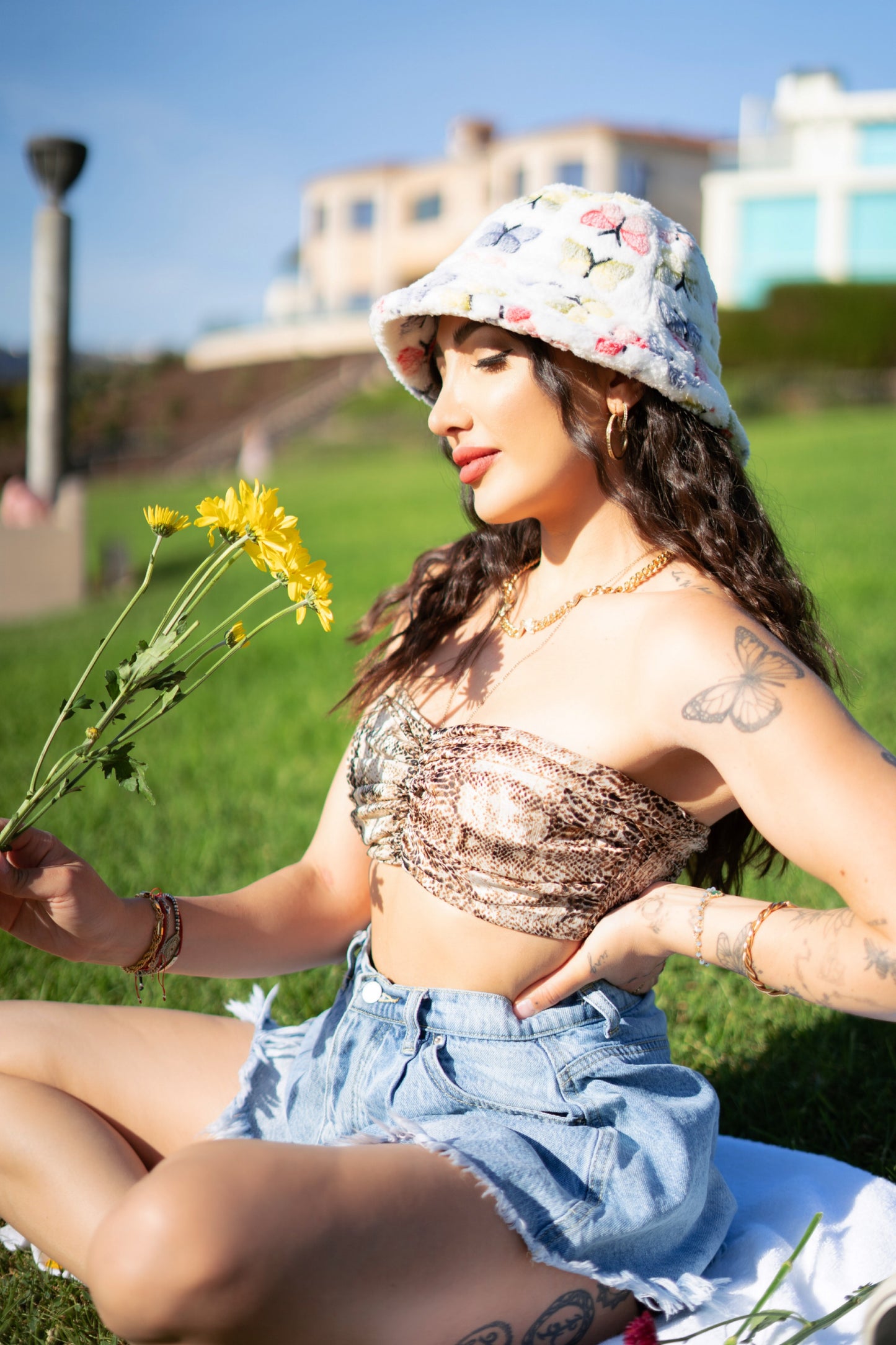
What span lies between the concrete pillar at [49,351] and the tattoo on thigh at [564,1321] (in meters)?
12.6

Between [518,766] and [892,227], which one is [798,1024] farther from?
[892,227]

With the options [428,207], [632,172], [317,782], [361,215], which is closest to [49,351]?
[317,782]

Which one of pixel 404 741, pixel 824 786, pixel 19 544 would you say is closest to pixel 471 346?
pixel 404 741

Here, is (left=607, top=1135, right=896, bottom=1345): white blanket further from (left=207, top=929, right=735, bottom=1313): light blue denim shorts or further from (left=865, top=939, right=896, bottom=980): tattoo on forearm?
(left=865, top=939, right=896, bottom=980): tattoo on forearm

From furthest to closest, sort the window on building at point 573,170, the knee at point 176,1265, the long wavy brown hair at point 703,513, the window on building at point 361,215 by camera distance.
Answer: the window on building at point 361,215, the window on building at point 573,170, the long wavy brown hair at point 703,513, the knee at point 176,1265

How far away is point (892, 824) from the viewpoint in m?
1.65

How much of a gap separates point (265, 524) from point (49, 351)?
40.4 feet

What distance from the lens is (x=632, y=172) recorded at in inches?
1677

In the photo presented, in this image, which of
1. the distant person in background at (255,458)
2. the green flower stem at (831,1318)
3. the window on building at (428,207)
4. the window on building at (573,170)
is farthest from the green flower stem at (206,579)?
the window on building at (428,207)

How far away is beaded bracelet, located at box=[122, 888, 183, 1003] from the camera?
218 centimetres

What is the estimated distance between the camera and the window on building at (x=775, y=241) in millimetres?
35875

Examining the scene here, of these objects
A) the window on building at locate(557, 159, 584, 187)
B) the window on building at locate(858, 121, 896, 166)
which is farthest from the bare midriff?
the window on building at locate(557, 159, 584, 187)

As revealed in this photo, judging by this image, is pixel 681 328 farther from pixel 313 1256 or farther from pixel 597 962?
pixel 313 1256

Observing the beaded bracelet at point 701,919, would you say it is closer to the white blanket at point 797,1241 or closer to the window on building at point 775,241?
the white blanket at point 797,1241
